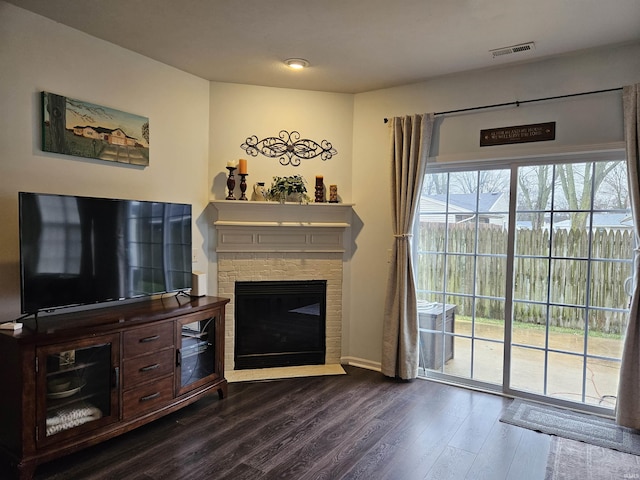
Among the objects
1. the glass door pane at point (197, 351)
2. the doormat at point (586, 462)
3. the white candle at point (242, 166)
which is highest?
the white candle at point (242, 166)

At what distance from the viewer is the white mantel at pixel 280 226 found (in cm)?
379

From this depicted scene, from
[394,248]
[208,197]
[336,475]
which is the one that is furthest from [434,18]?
[336,475]

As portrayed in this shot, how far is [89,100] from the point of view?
2.90 meters

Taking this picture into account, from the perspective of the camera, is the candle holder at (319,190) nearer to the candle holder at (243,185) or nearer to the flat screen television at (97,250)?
the candle holder at (243,185)

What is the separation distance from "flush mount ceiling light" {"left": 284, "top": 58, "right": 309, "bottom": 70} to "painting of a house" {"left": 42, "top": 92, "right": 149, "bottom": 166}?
1247 mm

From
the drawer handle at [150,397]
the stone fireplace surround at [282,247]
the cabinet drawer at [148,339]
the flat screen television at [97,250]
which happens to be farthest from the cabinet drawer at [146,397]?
the stone fireplace surround at [282,247]

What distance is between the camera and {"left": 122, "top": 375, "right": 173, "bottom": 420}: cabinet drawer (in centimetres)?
260

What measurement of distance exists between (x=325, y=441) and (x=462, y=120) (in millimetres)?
2806

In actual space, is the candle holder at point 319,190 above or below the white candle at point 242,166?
below

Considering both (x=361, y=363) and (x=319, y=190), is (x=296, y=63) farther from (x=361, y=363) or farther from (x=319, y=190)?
(x=361, y=363)

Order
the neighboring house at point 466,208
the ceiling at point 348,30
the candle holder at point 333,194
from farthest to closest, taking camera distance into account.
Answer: the candle holder at point 333,194
the neighboring house at point 466,208
the ceiling at point 348,30

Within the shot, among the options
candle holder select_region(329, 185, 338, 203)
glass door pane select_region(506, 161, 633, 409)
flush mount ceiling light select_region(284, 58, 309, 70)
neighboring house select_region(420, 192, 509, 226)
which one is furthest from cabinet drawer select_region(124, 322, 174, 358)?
glass door pane select_region(506, 161, 633, 409)

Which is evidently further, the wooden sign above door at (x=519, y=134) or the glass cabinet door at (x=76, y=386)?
the wooden sign above door at (x=519, y=134)

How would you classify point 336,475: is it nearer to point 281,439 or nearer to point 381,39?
point 281,439
